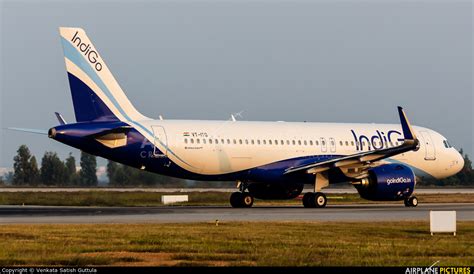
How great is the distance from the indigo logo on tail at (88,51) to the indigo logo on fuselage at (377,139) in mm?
14225

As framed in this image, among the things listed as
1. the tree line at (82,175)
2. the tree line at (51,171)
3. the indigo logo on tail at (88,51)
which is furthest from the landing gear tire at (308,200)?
the tree line at (51,171)

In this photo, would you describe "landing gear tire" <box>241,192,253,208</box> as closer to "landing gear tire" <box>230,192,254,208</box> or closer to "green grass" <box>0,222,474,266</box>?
"landing gear tire" <box>230,192,254,208</box>

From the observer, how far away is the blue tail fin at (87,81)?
40281 mm

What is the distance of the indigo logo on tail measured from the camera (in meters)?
40.6

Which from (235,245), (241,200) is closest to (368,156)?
(241,200)

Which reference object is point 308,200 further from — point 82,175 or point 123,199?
point 82,175

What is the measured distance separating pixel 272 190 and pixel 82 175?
55.7 metres

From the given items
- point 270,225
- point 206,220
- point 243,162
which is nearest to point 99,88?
point 243,162

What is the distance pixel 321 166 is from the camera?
4416cm

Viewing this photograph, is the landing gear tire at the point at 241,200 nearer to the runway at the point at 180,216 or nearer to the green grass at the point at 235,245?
the runway at the point at 180,216

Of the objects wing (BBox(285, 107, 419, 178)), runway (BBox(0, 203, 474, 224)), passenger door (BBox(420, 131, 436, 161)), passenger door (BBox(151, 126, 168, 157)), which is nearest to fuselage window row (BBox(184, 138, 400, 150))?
passenger door (BBox(151, 126, 168, 157))

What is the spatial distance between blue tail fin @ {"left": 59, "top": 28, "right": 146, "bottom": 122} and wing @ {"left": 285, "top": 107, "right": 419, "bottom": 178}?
9224 millimetres

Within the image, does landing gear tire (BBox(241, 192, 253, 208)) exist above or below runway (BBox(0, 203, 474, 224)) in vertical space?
above

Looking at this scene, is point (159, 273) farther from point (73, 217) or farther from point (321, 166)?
point (321, 166)
